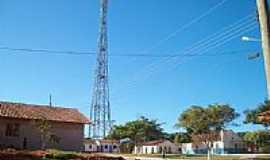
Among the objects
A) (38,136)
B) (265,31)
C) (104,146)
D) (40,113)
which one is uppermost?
(40,113)

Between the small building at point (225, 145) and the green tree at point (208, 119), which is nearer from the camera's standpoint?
the green tree at point (208, 119)

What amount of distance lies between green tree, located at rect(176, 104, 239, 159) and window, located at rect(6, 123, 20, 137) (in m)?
50.8

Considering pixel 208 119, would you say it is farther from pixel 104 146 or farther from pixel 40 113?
pixel 40 113

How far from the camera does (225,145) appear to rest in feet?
352

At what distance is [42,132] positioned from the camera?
149 ft

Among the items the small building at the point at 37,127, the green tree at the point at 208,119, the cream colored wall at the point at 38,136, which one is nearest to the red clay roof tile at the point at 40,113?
the small building at the point at 37,127

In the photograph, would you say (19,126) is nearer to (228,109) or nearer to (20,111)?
(20,111)

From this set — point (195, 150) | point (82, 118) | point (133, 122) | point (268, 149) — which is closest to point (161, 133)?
point (133, 122)

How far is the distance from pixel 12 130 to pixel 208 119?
52.9m

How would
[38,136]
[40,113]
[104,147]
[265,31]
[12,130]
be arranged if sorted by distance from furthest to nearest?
[104,147], [40,113], [38,136], [12,130], [265,31]

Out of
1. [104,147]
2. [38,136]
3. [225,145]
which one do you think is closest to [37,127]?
[38,136]

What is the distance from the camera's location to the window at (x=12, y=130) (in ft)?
147

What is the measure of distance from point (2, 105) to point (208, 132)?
53.2 metres

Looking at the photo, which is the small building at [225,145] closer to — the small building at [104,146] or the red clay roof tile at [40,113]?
the small building at [104,146]
